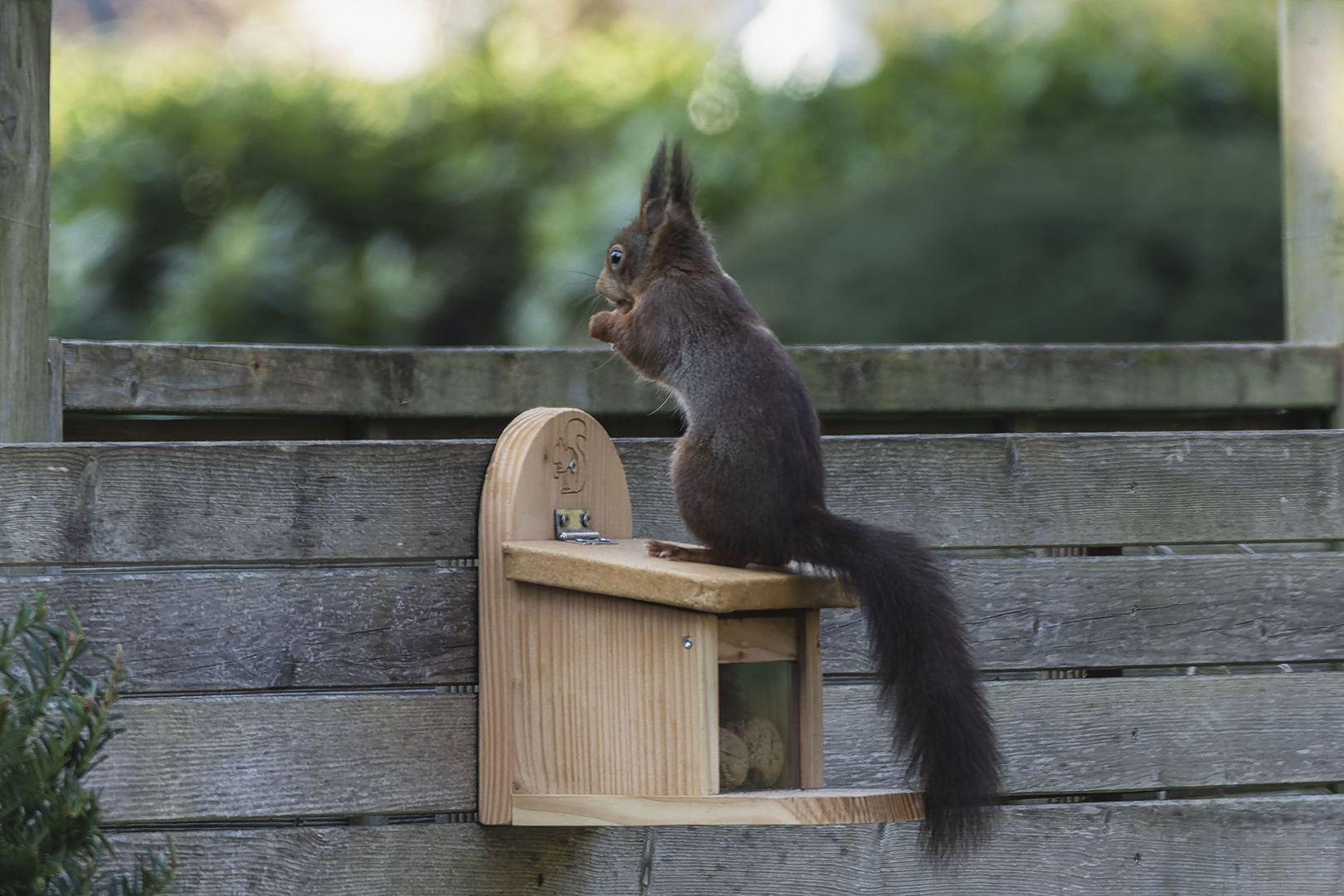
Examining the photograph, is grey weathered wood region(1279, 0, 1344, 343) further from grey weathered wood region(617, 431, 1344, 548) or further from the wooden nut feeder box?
the wooden nut feeder box

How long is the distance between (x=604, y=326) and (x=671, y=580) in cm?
42

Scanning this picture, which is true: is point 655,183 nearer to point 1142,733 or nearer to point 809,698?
point 809,698

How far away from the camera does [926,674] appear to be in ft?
5.45

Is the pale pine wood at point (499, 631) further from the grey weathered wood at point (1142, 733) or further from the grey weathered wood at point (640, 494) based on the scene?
the grey weathered wood at point (1142, 733)

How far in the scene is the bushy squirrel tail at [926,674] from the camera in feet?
5.34

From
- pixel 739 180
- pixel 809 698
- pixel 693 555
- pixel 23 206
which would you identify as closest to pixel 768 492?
pixel 693 555

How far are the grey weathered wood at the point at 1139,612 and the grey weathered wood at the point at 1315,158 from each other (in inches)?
24.3

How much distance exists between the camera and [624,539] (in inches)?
79.6

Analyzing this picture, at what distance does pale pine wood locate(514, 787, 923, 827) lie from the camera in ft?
5.21

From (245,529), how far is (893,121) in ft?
19.8

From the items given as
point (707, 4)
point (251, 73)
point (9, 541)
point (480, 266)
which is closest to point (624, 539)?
point (9, 541)

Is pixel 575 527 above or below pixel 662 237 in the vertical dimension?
below

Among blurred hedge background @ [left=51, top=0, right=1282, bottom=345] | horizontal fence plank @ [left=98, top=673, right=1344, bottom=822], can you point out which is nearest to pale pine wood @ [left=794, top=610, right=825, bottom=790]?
horizontal fence plank @ [left=98, top=673, right=1344, bottom=822]

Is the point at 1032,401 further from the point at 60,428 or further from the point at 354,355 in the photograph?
the point at 60,428
